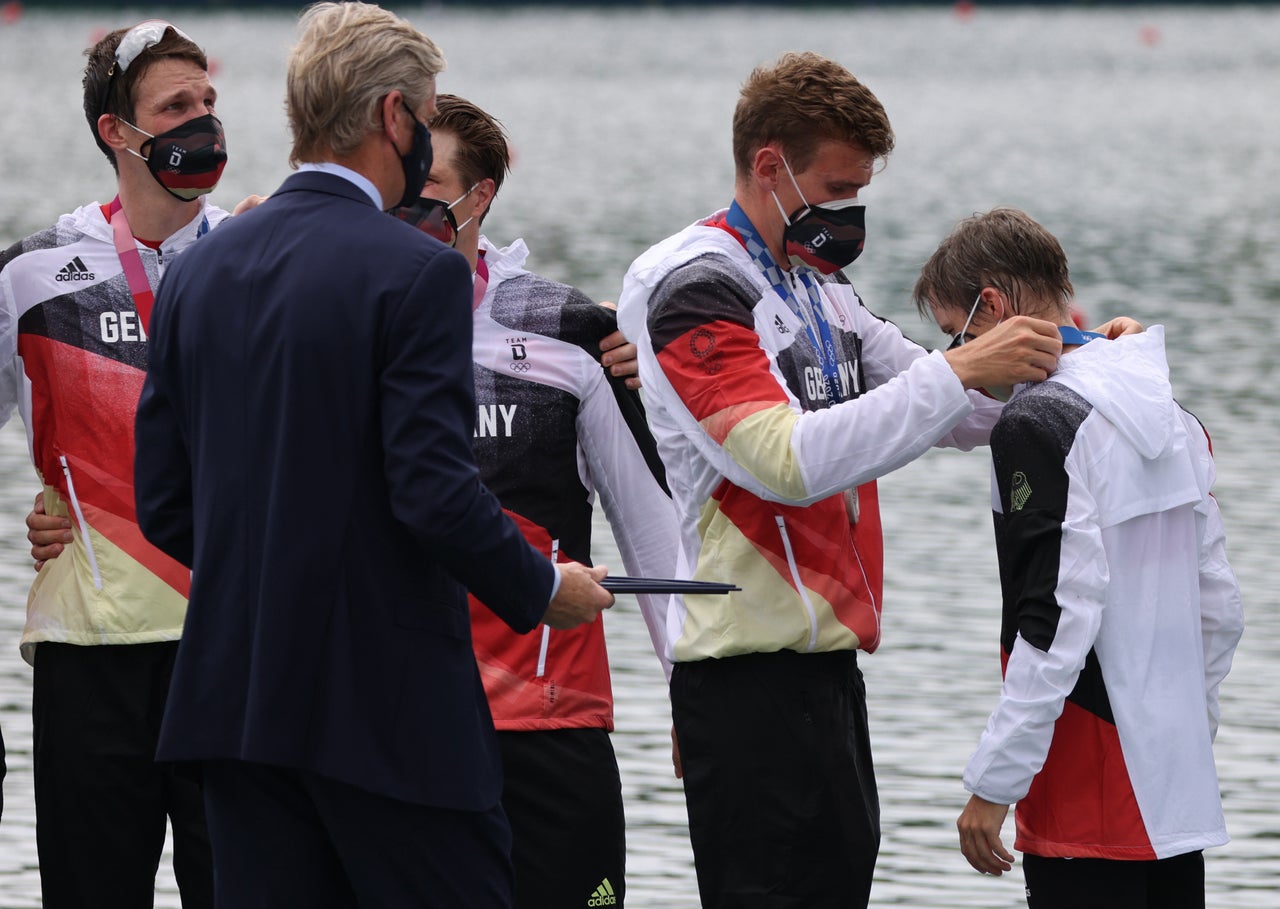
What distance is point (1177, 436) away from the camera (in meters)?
4.11

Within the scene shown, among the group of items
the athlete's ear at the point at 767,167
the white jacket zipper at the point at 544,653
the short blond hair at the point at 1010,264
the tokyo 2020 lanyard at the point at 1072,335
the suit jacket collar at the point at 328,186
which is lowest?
the white jacket zipper at the point at 544,653

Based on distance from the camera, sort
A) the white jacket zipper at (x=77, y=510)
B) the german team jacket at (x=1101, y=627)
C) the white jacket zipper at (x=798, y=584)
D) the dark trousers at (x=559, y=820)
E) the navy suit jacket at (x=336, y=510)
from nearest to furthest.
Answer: the navy suit jacket at (x=336, y=510) → the german team jacket at (x=1101, y=627) → the white jacket zipper at (x=798, y=584) → the dark trousers at (x=559, y=820) → the white jacket zipper at (x=77, y=510)

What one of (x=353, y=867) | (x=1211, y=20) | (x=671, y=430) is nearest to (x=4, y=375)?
(x=671, y=430)

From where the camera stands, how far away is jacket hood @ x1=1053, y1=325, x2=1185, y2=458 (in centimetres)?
405

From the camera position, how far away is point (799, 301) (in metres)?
4.43

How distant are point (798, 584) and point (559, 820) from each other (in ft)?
2.60

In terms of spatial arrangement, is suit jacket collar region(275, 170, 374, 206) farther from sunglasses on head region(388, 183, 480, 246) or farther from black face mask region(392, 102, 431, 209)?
sunglasses on head region(388, 183, 480, 246)

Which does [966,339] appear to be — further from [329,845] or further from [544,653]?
[329,845]

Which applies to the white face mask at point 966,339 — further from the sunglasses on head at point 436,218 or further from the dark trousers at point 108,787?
the dark trousers at point 108,787

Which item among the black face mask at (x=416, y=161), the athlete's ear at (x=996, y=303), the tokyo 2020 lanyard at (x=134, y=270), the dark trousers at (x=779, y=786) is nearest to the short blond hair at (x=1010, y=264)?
the athlete's ear at (x=996, y=303)

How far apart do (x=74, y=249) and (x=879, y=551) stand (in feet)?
6.29

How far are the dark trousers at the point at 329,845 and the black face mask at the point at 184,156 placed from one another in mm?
1789

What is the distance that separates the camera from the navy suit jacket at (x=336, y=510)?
3.43 meters

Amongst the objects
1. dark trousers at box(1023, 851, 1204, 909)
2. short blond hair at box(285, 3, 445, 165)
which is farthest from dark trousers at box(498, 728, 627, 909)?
short blond hair at box(285, 3, 445, 165)
